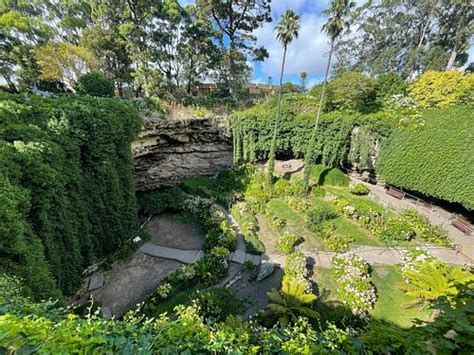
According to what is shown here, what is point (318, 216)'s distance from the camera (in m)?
14.8

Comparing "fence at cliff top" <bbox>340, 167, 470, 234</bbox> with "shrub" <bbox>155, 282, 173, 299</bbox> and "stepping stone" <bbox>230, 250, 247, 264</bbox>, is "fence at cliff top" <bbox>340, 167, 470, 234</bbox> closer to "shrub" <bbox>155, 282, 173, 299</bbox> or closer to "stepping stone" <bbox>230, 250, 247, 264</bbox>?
"stepping stone" <bbox>230, 250, 247, 264</bbox>

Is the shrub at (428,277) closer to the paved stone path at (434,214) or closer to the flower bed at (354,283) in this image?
the flower bed at (354,283)

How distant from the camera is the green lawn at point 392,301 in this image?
8898 millimetres

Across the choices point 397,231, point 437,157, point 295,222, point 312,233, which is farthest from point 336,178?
point 312,233

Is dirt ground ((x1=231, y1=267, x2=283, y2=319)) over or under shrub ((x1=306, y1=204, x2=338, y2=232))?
under

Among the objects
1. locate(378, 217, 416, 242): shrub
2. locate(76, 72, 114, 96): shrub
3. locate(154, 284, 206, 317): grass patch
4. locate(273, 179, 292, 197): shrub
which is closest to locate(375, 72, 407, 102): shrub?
locate(273, 179, 292, 197): shrub

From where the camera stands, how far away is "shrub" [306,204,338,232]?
14548 mm

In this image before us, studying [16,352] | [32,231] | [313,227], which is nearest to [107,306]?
[32,231]

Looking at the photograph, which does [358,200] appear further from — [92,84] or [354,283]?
[92,84]

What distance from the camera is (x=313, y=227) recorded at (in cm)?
1448

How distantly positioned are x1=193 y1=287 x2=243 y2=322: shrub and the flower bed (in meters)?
4.84

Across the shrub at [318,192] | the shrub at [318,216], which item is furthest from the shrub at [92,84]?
the shrub at [318,192]

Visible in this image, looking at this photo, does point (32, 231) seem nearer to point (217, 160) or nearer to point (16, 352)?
point (16, 352)

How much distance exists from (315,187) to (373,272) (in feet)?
28.7
